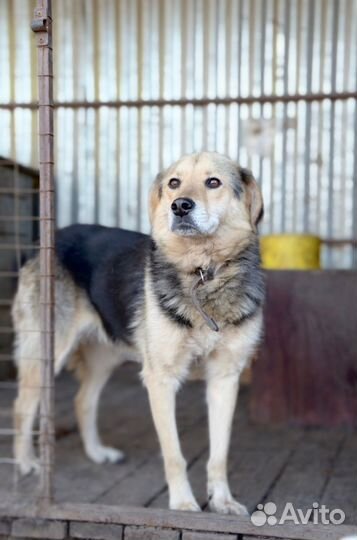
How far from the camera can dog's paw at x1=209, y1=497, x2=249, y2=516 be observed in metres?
3.33

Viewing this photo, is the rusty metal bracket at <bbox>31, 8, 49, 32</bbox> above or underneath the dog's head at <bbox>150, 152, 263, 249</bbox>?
above

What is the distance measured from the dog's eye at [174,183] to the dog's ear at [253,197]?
0.32 metres

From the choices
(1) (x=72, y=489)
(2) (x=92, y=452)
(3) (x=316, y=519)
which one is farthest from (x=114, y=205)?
(3) (x=316, y=519)

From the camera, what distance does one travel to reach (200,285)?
348cm

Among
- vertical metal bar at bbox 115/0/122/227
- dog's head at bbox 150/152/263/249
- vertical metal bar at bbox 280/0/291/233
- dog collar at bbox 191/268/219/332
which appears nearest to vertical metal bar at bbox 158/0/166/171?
vertical metal bar at bbox 115/0/122/227

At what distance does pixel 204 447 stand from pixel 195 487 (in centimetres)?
85

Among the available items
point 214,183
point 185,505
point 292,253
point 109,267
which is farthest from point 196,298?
point 292,253

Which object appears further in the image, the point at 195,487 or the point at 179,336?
the point at 195,487

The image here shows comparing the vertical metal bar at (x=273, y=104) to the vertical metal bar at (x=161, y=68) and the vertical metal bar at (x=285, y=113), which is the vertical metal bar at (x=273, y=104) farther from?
the vertical metal bar at (x=161, y=68)

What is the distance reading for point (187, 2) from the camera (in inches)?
290

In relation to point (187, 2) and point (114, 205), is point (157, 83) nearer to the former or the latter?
point (187, 2)

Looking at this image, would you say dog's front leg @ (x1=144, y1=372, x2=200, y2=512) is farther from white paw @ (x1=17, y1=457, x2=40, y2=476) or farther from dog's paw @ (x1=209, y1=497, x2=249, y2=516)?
white paw @ (x1=17, y1=457, x2=40, y2=476)

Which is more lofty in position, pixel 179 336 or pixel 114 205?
pixel 114 205

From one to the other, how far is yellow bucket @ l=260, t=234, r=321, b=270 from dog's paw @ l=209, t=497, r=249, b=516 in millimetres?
2714
